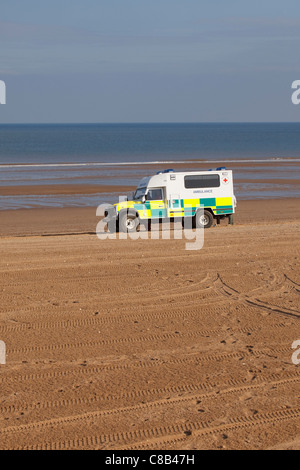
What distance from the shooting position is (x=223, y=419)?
278 inches

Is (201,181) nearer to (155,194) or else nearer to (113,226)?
(155,194)

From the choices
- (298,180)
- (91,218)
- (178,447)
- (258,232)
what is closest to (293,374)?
(178,447)

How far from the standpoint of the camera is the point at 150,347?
9.51 metres

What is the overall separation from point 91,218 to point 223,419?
870 inches

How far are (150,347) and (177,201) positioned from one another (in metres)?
13.5

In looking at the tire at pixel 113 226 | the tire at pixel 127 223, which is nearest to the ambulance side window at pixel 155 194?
the tire at pixel 127 223

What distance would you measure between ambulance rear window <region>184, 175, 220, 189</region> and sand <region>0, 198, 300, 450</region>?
19.4 feet

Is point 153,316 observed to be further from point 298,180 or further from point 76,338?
point 298,180

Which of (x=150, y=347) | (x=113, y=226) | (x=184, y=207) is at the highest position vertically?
(x=184, y=207)

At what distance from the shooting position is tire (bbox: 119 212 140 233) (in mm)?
21891

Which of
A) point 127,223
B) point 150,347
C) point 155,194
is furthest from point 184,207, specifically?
point 150,347

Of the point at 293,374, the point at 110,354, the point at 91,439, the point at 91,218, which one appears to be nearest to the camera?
the point at 91,439

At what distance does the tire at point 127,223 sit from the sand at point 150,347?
4502 mm
